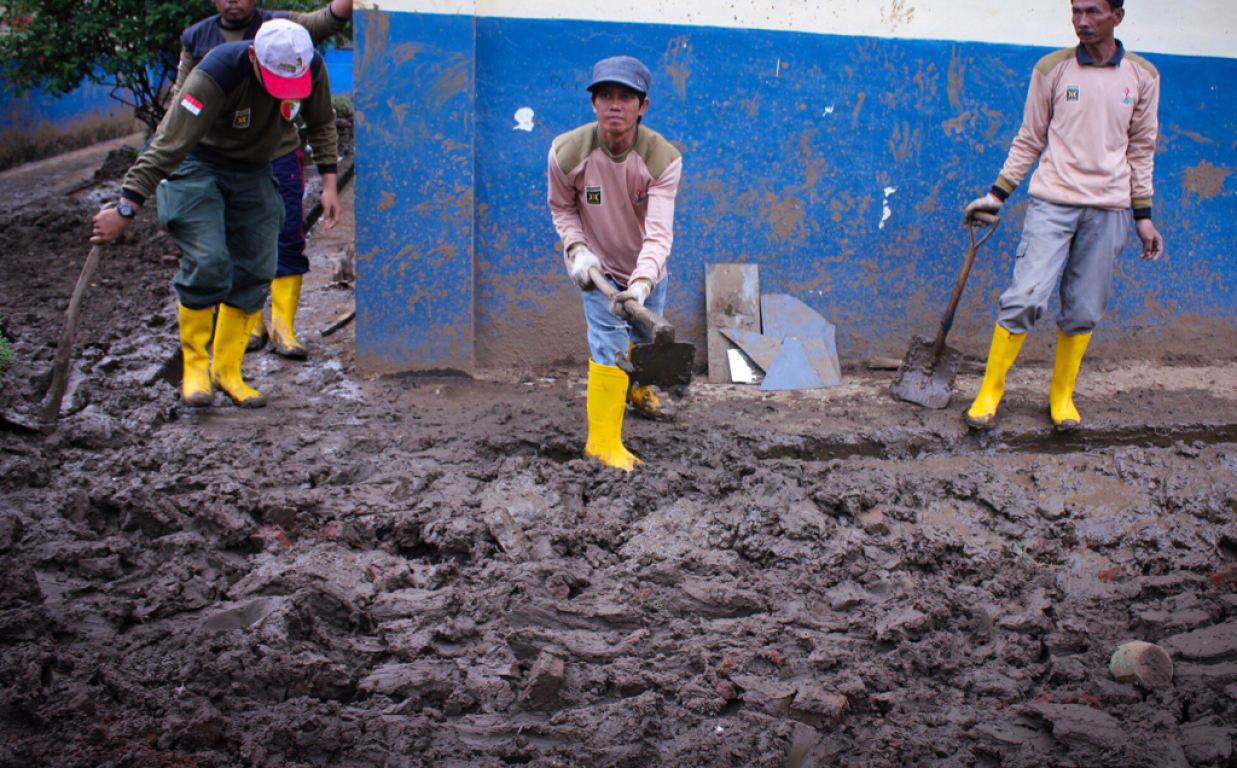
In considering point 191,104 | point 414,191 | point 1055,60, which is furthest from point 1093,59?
point 191,104

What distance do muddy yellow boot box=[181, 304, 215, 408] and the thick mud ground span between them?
0.34 feet

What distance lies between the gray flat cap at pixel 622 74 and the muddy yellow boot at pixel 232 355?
2.23 meters

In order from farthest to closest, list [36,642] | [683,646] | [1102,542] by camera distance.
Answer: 1. [1102,542]
2. [683,646]
3. [36,642]

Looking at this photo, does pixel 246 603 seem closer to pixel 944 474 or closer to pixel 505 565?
pixel 505 565

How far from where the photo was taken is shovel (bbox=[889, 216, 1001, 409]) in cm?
469

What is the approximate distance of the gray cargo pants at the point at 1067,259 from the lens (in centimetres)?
416

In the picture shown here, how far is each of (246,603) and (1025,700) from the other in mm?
2239

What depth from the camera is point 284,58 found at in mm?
3717

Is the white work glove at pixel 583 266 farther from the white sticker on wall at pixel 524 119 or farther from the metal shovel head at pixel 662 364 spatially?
the white sticker on wall at pixel 524 119

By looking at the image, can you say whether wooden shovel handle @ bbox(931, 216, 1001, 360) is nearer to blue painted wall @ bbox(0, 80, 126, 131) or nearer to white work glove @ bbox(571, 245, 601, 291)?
white work glove @ bbox(571, 245, 601, 291)

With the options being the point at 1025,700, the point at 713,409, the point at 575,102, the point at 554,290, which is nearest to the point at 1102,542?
the point at 1025,700

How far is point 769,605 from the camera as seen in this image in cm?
275

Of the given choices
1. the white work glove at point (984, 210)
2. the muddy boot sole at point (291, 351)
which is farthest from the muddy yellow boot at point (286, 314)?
the white work glove at point (984, 210)

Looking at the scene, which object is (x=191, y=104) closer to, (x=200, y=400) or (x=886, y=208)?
(x=200, y=400)
